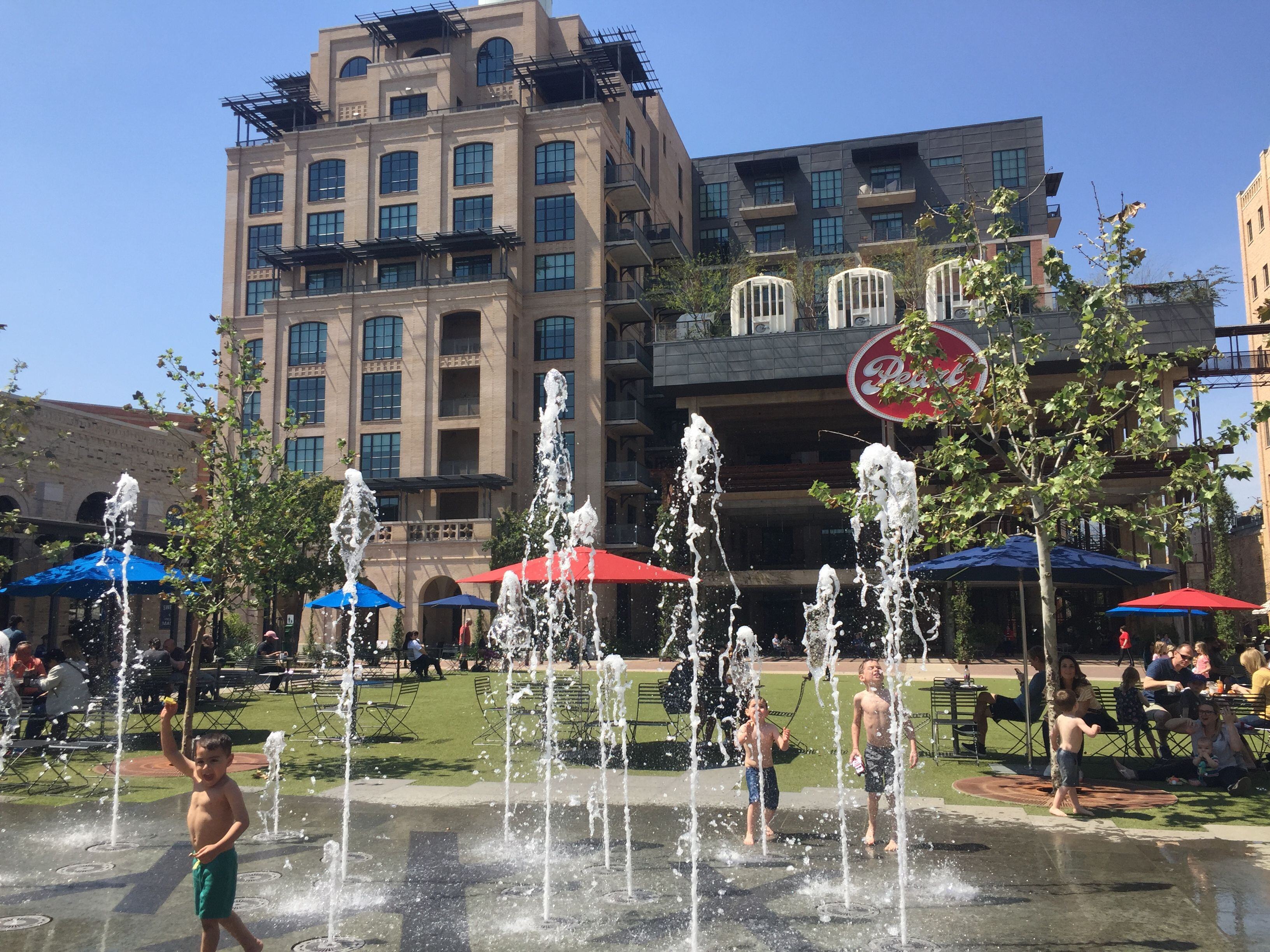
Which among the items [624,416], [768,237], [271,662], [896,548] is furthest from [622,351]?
[896,548]

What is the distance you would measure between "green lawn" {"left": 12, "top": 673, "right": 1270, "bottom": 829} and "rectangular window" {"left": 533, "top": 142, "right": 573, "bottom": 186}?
36.7 meters

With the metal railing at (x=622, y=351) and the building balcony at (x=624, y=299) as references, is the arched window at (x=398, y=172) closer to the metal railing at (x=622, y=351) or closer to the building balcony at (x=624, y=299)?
the building balcony at (x=624, y=299)

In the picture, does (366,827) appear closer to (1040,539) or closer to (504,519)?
(1040,539)

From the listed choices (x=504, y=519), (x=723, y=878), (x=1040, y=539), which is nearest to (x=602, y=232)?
(x=504, y=519)

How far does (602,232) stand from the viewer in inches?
1965

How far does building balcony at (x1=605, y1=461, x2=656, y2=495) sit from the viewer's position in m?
49.2

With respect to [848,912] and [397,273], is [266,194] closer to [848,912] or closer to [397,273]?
[397,273]

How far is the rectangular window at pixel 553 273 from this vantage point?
4997 cm

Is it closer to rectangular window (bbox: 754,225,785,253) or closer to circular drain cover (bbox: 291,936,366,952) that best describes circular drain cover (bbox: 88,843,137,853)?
circular drain cover (bbox: 291,936,366,952)

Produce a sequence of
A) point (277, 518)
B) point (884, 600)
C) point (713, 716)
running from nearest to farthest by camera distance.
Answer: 1. point (884, 600)
2. point (713, 716)
3. point (277, 518)

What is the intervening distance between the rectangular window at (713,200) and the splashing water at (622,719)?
1838 inches

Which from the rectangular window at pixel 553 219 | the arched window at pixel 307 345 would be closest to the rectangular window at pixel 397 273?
the arched window at pixel 307 345

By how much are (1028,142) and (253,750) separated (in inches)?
2296

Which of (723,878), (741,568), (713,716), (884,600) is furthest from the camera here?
(741,568)
